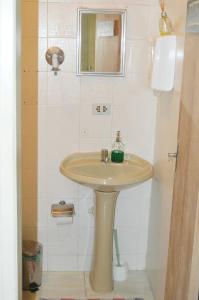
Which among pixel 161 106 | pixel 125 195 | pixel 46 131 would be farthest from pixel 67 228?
pixel 161 106

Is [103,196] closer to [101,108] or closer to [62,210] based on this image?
[62,210]

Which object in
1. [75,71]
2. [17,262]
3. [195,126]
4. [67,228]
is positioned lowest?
[67,228]

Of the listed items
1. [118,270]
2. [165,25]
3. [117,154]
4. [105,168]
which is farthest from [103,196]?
[165,25]

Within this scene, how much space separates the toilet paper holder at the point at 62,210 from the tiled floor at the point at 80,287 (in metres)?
0.50

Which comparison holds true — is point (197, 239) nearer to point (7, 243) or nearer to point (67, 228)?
point (7, 243)

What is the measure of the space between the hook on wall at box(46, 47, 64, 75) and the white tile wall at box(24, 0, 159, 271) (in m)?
0.03

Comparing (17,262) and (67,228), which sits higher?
(17,262)

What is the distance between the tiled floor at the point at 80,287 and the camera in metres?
2.40

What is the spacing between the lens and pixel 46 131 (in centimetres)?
241

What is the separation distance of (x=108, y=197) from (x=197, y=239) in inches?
31.4

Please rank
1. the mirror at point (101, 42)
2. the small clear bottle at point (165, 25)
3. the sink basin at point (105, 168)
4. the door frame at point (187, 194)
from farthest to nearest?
the mirror at point (101, 42) < the sink basin at point (105, 168) < the small clear bottle at point (165, 25) < the door frame at point (187, 194)

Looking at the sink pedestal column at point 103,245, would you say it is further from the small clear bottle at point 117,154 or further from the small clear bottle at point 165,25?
the small clear bottle at point 165,25

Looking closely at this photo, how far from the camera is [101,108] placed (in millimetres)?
2410

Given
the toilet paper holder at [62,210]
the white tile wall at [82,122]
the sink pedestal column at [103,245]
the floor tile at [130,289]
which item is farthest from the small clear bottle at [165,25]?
the floor tile at [130,289]
